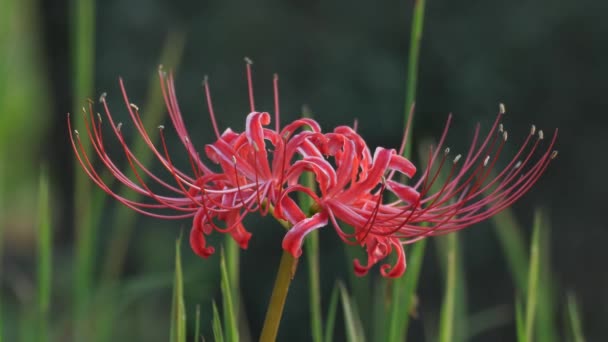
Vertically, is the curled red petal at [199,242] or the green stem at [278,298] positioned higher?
the curled red petal at [199,242]

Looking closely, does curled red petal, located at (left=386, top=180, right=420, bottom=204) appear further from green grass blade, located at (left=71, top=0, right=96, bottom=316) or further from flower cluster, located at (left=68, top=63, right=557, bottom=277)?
green grass blade, located at (left=71, top=0, right=96, bottom=316)

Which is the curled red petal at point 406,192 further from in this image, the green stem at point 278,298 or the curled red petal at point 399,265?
the green stem at point 278,298

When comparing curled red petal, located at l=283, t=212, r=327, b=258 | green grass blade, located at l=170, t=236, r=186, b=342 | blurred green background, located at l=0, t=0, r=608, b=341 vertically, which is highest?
blurred green background, located at l=0, t=0, r=608, b=341

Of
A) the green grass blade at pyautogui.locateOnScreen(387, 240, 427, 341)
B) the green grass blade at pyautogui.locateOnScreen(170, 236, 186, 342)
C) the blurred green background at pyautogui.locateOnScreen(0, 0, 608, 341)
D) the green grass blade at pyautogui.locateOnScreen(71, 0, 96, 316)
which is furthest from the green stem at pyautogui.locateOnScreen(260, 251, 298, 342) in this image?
the blurred green background at pyautogui.locateOnScreen(0, 0, 608, 341)

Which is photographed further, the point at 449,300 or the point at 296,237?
the point at 449,300

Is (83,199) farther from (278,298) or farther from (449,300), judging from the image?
(278,298)

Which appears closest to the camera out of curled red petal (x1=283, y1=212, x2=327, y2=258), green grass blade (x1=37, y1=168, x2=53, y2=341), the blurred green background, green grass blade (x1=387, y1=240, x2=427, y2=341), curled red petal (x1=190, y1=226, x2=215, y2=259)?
curled red petal (x1=283, y1=212, x2=327, y2=258)

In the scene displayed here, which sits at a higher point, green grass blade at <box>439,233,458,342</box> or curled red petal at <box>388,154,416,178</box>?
curled red petal at <box>388,154,416,178</box>

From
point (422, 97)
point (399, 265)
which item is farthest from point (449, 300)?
point (422, 97)

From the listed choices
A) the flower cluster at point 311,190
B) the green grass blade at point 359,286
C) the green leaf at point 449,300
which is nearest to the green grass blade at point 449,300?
the green leaf at point 449,300

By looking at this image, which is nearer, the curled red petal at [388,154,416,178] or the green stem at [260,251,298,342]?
the green stem at [260,251,298,342]

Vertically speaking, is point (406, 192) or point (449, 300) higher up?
point (406, 192)

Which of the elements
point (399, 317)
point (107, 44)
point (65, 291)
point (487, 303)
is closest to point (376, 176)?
point (399, 317)
